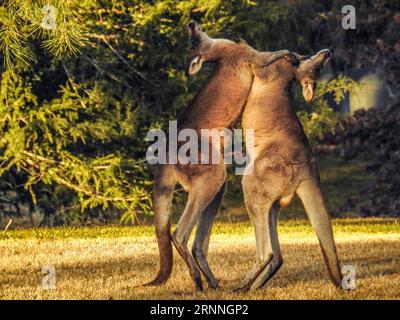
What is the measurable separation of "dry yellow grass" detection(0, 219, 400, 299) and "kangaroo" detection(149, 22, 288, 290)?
42cm

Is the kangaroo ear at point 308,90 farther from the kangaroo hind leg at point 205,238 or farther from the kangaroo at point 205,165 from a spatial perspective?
the kangaroo hind leg at point 205,238

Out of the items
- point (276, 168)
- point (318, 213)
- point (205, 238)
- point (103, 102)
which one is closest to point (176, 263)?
point (205, 238)

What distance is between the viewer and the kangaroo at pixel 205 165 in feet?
33.2

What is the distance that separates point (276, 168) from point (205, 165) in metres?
0.60

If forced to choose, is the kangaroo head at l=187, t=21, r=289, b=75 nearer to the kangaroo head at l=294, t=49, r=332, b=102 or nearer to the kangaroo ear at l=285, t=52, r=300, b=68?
the kangaroo ear at l=285, t=52, r=300, b=68

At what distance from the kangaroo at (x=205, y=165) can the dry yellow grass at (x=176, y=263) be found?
42 centimetres

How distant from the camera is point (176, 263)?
12.8 meters

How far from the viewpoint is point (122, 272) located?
1221cm

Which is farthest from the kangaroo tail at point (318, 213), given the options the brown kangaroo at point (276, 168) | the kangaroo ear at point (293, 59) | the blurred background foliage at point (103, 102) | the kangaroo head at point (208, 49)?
the blurred background foliage at point (103, 102)

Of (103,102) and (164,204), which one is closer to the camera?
(164,204)

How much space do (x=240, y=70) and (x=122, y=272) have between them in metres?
2.91

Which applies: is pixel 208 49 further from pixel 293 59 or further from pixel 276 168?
pixel 276 168
